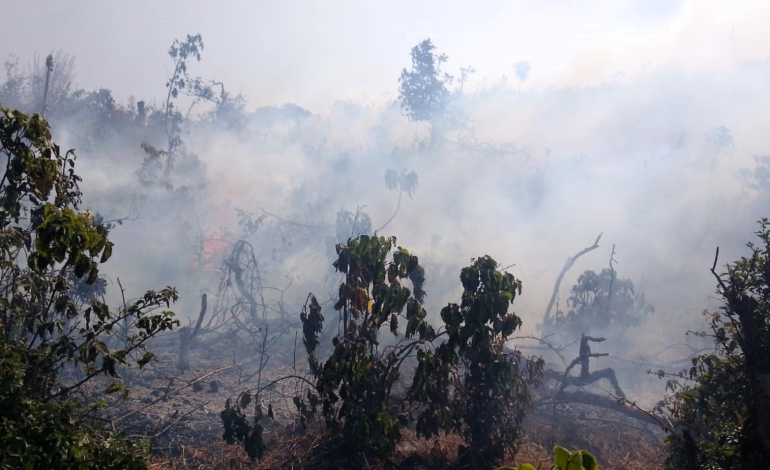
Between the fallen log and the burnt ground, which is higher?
the fallen log

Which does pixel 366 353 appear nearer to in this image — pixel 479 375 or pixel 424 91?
pixel 479 375

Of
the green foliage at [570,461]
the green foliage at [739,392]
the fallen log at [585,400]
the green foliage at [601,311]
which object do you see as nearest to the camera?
the green foliage at [570,461]

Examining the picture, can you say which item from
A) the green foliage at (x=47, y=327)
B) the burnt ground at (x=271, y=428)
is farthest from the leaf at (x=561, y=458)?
the burnt ground at (x=271, y=428)

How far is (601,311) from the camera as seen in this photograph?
1209cm

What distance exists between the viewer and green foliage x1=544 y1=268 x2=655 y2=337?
474 inches

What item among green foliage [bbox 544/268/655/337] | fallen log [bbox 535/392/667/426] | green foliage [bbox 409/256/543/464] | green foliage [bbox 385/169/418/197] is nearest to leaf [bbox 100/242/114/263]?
green foliage [bbox 409/256/543/464]

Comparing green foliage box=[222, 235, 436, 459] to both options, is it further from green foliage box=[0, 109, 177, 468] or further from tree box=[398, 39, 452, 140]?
tree box=[398, 39, 452, 140]

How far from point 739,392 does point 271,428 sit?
16.7 ft

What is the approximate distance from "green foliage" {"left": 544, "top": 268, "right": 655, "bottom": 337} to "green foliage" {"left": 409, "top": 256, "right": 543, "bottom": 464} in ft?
22.1

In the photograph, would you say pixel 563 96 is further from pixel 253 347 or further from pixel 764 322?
pixel 764 322

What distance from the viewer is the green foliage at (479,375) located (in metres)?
5.00

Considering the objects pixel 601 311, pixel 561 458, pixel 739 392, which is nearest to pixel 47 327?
pixel 561 458

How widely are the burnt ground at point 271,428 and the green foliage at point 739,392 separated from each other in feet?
5.00

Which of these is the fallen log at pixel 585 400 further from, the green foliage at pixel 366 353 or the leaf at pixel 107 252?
the leaf at pixel 107 252
